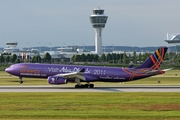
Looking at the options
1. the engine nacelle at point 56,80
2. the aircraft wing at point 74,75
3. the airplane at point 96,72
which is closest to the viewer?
the engine nacelle at point 56,80

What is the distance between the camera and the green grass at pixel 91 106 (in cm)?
3403

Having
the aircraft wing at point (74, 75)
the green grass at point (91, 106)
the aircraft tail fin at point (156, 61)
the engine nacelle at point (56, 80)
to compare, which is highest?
the aircraft tail fin at point (156, 61)

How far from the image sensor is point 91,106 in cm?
3984

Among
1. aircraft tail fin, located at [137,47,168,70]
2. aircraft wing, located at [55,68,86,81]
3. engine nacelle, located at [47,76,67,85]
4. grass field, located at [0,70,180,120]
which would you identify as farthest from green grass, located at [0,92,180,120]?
aircraft tail fin, located at [137,47,168,70]

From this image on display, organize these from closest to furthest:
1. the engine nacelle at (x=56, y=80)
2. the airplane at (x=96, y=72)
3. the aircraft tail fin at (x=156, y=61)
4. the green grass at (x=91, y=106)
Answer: the green grass at (x=91, y=106), the engine nacelle at (x=56, y=80), the airplane at (x=96, y=72), the aircraft tail fin at (x=156, y=61)

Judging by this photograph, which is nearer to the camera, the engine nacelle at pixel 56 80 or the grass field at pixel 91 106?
the grass field at pixel 91 106

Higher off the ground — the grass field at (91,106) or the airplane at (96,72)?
the airplane at (96,72)

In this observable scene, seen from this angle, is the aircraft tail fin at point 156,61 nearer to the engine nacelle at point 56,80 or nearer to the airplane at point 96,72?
the airplane at point 96,72

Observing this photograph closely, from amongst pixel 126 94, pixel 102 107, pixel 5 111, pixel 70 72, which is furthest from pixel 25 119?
pixel 70 72

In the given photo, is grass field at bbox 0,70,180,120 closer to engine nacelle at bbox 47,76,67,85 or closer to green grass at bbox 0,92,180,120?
green grass at bbox 0,92,180,120

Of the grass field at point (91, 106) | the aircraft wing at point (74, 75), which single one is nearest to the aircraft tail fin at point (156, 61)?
the aircraft wing at point (74, 75)

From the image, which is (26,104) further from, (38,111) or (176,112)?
(176,112)

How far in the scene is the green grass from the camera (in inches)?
1340

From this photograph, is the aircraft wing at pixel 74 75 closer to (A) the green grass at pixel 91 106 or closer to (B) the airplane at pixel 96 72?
(B) the airplane at pixel 96 72
